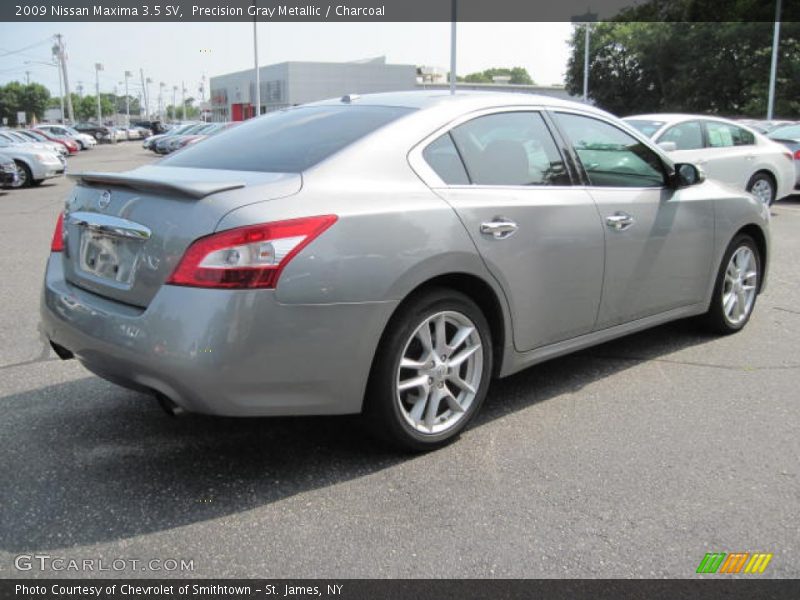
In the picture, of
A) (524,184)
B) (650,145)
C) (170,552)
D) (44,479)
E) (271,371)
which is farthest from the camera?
(650,145)

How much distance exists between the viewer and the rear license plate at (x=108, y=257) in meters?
3.15

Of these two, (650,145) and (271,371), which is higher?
(650,145)

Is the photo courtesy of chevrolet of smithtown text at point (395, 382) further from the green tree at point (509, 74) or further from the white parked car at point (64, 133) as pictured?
the green tree at point (509, 74)

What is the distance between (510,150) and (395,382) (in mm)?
1403

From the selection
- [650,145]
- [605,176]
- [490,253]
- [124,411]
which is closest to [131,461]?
[124,411]

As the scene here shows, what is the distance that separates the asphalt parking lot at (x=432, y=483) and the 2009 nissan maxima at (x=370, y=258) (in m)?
0.30

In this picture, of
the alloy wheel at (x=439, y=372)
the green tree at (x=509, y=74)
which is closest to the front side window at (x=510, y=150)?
the alloy wheel at (x=439, y=372)

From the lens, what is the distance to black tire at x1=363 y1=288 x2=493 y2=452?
3.24 m

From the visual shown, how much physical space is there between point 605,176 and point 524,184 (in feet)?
2.47

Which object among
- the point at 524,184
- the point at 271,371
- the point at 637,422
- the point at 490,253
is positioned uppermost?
the point at 524,184

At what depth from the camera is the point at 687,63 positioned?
161ft

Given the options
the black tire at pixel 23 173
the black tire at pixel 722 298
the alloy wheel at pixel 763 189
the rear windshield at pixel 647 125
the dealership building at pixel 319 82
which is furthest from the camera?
the dealership building at pixel 319 82

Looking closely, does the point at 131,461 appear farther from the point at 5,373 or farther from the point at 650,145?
the point at 650,145

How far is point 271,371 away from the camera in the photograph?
2.93 metres
